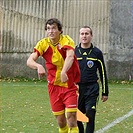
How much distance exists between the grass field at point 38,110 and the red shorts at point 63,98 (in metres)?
1.75

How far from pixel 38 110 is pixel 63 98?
4509mm

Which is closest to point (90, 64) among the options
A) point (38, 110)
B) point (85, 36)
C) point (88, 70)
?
point (88, 70)

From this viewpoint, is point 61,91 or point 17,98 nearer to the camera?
point 61,91

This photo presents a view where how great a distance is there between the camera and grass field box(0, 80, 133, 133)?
8.41 m

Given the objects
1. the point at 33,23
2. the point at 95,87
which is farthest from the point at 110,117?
the point at 33,23

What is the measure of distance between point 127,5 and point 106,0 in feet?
3.10

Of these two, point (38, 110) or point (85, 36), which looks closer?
point (85, 36)

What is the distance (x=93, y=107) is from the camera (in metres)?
6.79

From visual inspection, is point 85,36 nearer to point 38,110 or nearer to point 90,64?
point 90,64

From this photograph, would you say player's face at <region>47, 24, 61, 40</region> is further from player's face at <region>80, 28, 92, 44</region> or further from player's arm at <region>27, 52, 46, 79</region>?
player's face at <region>80, 28, 92, 44</region>

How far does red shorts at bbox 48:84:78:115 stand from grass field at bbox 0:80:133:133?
1.75 meters

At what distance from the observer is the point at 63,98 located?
631 cm

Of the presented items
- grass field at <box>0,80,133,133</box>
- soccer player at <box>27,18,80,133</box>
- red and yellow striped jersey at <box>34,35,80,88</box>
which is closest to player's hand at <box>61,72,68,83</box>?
soccer player at <box>27,18,80,133</box>

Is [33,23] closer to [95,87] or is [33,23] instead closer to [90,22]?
[90,22]
